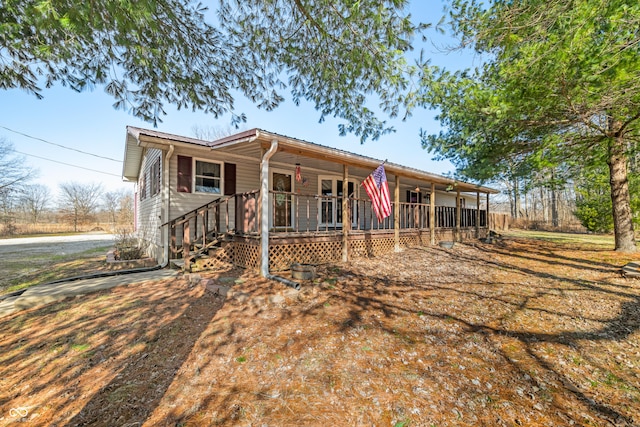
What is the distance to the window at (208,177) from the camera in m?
7.82

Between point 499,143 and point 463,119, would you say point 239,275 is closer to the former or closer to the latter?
point 463,119

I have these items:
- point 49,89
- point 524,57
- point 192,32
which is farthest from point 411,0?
point 49,89

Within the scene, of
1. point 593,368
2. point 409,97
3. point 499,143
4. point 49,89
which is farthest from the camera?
point 499,143

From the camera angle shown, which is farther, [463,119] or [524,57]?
[463,119]

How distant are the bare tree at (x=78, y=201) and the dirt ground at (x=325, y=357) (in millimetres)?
33500

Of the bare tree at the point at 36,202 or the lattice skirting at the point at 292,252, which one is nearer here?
the lattice skirting at the point at 292,252

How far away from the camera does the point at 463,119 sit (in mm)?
6715

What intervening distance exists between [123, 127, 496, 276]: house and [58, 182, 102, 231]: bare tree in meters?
26.9

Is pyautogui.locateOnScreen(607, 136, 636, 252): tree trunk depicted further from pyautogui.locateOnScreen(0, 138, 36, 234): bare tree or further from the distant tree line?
pyautogui.locateOnScreen(0, 138, 36, 234): bare tree

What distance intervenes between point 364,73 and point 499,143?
441cm

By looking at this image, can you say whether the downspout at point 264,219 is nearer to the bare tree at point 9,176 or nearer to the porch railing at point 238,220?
the porch railing at point 238,220

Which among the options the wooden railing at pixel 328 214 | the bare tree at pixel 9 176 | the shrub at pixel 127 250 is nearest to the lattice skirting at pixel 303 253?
the wooden railing at pixel 328 214

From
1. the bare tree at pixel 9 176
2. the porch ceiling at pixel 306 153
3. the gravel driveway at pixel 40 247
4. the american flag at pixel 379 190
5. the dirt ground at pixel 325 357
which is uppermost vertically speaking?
the bare tree at pixel 9 176

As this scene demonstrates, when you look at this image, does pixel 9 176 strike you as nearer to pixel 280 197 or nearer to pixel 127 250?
pixel 127 250
